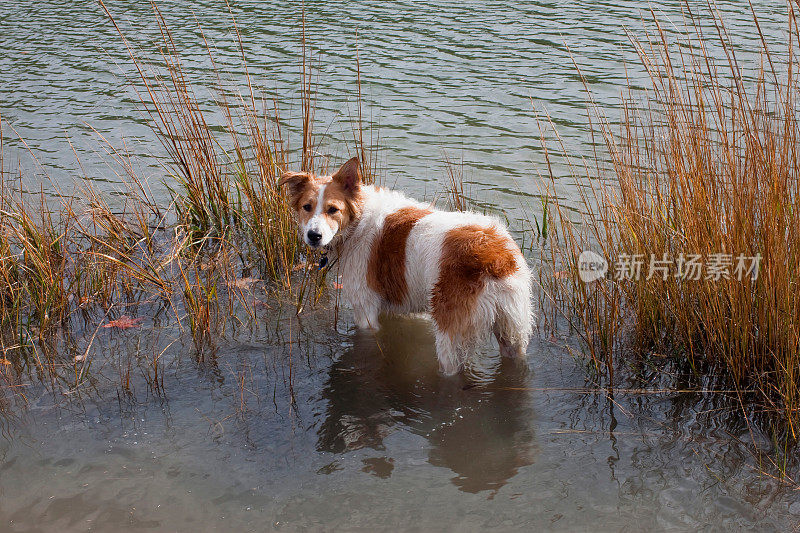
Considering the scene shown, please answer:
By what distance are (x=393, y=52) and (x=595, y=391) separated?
950 cm

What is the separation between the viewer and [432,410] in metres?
4.39

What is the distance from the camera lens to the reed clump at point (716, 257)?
3.73m

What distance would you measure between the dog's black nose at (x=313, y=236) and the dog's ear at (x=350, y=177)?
0.47m

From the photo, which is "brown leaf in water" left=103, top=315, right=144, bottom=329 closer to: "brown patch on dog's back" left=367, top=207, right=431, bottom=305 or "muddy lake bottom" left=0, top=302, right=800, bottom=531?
"muddy lake bottom" left=0, top=302, right=800, bottom=531

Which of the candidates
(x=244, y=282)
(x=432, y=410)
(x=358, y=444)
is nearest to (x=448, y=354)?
(x=432, y=410)

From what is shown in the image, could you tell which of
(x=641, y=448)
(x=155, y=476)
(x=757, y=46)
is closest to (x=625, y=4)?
(x=757, y=46)

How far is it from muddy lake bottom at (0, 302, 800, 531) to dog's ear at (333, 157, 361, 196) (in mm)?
1175

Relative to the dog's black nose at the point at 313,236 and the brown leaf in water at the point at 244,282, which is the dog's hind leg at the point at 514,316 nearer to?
the dog's black nose at the point at 313,236

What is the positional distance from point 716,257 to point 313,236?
8.11 feet

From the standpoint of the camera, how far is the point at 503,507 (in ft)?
11.8

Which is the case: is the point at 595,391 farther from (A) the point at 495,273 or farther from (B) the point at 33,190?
(B) the point at 33,190

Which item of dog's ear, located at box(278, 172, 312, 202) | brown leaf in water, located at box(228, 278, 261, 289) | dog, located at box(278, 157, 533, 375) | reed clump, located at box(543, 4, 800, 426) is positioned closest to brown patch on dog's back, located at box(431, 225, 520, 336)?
dog, located at box(278, 157, 533, 375)

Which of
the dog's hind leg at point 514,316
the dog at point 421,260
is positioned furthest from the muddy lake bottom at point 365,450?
the dog at point 421,260

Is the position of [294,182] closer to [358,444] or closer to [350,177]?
[350,177]
